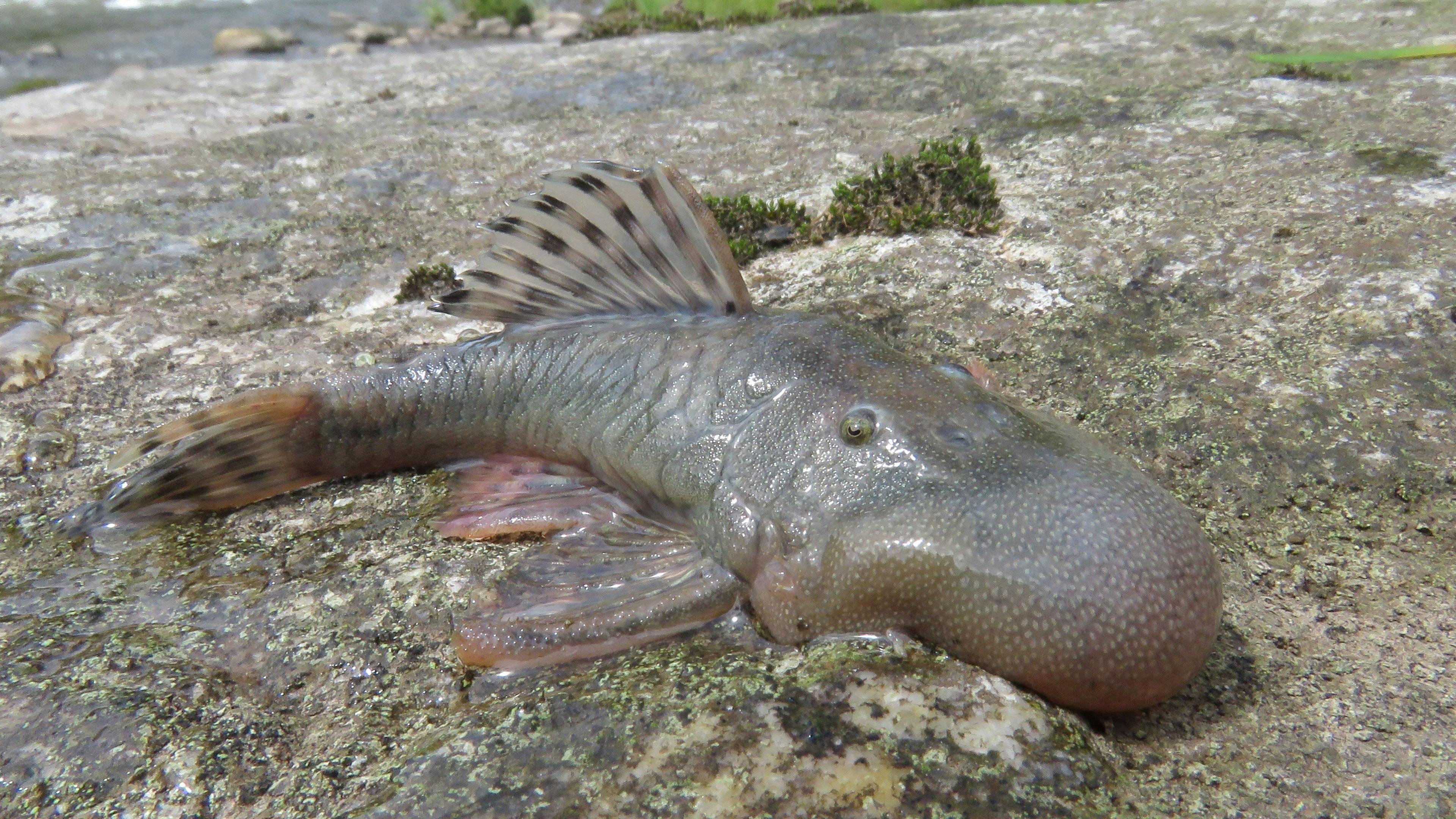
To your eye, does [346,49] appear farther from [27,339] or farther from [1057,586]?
[1057,586]

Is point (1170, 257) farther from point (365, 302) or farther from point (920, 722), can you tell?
point (365, 302)

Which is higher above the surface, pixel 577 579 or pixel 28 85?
A: pixel 28 85

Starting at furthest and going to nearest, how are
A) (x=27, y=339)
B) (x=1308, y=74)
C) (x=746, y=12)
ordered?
(x=746, y=12), (x=1308, y=74), (x=27, y=339)

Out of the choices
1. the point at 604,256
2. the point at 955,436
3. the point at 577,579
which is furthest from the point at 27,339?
the point at 955,436

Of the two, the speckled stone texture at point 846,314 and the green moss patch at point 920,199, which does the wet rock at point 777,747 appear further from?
the green moss patch at point 920,199

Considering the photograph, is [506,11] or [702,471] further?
[506,11]

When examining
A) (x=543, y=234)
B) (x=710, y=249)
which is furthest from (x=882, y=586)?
(x=543, y=234)

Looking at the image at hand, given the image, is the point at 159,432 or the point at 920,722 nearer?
the point at 920,722

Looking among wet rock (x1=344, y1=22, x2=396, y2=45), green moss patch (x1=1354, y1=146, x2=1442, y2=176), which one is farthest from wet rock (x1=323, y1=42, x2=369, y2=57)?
green moss patch (x1=1354, y1=146, x2=1442, y2=176)
